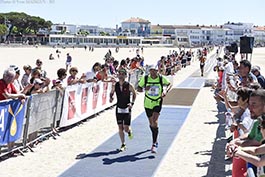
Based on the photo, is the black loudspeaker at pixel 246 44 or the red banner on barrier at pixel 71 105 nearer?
the red banner on barrier at pixel 71 105

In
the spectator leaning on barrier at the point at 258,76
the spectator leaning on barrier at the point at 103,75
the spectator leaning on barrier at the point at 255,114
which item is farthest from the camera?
the spectator leaning on barrier at the point at 103,75

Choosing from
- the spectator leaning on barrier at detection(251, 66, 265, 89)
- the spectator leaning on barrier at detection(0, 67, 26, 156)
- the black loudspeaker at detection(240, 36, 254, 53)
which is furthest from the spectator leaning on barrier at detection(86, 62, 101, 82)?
the black loudspeaker at detection(240, 36, 254, 53)

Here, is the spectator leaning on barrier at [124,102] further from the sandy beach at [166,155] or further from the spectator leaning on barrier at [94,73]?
the spectator leaning on barrier at [94,73]

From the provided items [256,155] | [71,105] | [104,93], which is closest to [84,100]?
[71,105]

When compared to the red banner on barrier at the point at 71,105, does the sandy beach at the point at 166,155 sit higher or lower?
lower

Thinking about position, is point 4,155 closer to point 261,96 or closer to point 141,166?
point 141,166

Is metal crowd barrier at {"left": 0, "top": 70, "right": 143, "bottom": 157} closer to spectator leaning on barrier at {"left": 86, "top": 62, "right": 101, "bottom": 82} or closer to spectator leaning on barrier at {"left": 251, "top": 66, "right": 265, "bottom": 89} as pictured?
spectator leaning on barrier at {"left": 86, "top": 62, "right": 101, "bottom": 82}

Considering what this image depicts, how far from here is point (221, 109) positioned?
48.9 feet

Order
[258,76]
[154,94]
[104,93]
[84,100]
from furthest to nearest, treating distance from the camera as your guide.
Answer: [104,93]
[84,100]
[258,76]
[154,94]

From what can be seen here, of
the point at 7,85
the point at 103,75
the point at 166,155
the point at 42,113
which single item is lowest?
the point at 166,155

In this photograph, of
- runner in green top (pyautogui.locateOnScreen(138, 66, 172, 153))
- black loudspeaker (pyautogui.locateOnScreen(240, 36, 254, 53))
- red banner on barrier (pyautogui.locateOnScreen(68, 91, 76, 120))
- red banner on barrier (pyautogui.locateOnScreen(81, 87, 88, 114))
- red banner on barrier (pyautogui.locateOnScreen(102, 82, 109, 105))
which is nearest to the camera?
runner in green top (pyautogui.locateOnScreen(138, 66, 172, 153))

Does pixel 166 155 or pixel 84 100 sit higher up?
pixel 84 100

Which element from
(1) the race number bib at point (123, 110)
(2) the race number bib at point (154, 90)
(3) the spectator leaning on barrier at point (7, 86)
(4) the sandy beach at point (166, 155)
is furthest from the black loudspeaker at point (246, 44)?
(3) the spectator leaning on barrier at point (7, 86)

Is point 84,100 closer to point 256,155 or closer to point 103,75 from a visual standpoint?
point 103,75
